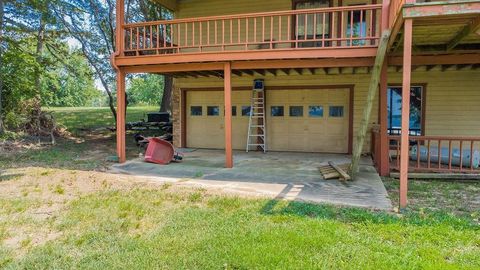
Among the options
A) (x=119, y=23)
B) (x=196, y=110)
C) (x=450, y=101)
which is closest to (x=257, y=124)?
(x=196, y=110)

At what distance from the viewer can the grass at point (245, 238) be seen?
11.6 feet

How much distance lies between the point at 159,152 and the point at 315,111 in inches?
202

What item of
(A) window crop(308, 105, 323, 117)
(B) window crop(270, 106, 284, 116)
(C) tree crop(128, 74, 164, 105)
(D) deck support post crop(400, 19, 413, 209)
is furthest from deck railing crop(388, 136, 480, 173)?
(C) tree crop(128, 74, 164, 105)

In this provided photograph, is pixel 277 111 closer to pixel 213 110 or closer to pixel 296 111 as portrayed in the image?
pixel 296 111

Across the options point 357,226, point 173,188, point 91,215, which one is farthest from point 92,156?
point 357,226

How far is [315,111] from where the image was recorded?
11.6 meters

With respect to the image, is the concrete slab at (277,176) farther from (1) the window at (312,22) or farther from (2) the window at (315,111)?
(1) the window at (312,22)

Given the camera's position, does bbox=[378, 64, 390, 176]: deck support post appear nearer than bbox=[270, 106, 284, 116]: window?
Yes

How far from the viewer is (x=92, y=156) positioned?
10.4 meters

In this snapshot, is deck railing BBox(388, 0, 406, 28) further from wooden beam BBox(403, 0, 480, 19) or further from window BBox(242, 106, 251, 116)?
window BBox(242, 106, 251, 116)

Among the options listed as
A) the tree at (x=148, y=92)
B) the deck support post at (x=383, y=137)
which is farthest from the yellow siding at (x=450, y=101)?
the tree at (x=148, y=92)

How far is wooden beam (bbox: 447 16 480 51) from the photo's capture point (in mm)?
5489

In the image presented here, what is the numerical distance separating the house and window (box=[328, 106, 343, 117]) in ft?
0.10

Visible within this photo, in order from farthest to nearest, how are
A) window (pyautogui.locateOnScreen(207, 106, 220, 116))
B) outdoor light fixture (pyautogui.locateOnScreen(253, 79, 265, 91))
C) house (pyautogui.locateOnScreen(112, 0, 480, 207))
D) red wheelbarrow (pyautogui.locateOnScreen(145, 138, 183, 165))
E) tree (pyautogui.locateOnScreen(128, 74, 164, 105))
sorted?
tree (pyautogui.locateOnScreen(128, 74, 164, 105))
window (pyautogui.locateOnScreen(207, 106, 220, 116))
outdoor light fixture (pyautogui.locateOnScreen(253, 79, 265, 91))
red wheelbarrow (pyautogui.locateOnScreen(145, 138, 183, 165))
house (pyautogui.locateOnScreen(112, 0, 480, 207))
